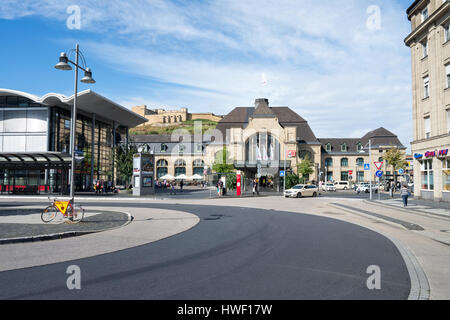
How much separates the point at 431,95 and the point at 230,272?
2605 cm

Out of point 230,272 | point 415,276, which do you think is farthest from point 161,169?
point 415,276

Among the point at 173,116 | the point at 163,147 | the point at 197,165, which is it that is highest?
the point at 173,116

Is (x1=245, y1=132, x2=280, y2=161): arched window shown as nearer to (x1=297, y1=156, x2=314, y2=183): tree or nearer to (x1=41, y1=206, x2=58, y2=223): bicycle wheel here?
(x1=297, y1=156, x2=314, y2=183): tree

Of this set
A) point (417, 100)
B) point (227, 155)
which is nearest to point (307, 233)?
point (417, 100)

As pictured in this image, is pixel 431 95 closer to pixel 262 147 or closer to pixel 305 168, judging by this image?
pixel 305 168

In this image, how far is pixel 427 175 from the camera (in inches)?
1080

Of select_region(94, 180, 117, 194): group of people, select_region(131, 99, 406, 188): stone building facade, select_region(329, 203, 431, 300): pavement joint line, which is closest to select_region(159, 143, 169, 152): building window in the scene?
select_region(131, 99, 406, 188): stone building facade

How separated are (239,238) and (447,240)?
6.16m

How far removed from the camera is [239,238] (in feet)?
32.9

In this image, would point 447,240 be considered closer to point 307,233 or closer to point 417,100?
point 307,233

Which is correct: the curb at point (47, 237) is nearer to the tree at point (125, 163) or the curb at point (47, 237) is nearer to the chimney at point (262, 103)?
the tree at point (125, 163)

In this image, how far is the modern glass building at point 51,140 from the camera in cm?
3612

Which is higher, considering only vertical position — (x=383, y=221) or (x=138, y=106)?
(x=138, y=106)

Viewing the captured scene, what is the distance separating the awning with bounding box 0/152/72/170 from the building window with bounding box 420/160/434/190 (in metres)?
33.4
